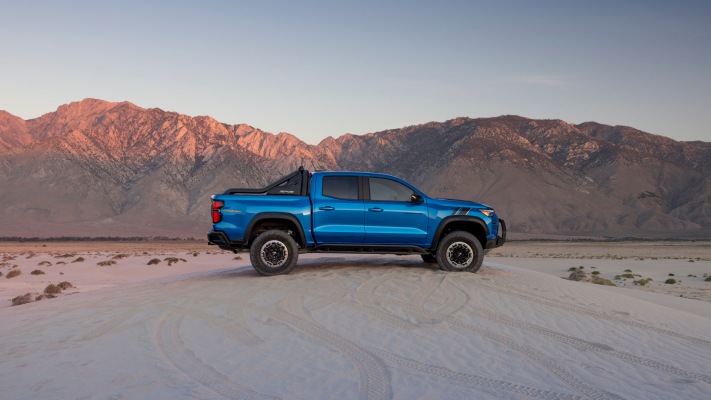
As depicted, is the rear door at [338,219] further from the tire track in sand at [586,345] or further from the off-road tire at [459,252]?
the tire track in sand at [586,345]

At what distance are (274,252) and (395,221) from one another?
2604mm

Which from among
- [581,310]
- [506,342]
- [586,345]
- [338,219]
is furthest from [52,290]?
[586,345]

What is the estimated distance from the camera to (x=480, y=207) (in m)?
12.7

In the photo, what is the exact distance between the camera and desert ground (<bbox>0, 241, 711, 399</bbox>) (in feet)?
20.9

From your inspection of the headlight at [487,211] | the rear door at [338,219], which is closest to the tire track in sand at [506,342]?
the rear door at [338,219]

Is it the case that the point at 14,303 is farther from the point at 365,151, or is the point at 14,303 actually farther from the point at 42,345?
the point at 365,151

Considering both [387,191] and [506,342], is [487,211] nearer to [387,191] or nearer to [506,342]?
[387,191]

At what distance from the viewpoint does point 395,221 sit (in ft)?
40.4

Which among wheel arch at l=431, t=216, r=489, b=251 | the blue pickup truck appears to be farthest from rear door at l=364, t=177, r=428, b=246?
wheel arch at l=431, t=216, r=489, b=251

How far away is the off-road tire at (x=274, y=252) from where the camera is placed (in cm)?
1218

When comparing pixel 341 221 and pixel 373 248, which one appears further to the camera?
pixel 373 248

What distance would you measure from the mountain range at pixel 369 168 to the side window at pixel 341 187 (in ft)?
311

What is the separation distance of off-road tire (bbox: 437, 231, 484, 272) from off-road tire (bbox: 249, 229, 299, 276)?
3088mm

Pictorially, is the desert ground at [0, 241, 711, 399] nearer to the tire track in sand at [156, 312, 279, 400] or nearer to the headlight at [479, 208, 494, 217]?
the tire track in sand at [156, 312, 279, 400]
